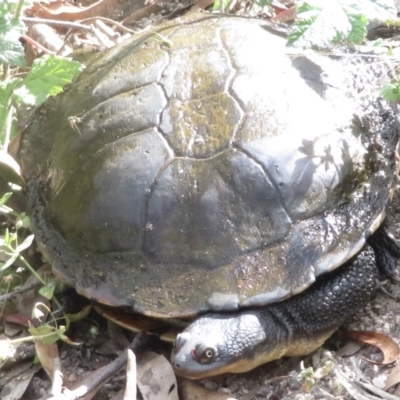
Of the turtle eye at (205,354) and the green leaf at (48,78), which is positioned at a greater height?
the green leaf at (48,78)

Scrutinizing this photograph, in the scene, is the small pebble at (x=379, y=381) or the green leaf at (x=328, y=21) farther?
the small pebble at (x=379, y=381)

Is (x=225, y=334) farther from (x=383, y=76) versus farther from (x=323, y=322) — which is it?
(x=383, y=76)

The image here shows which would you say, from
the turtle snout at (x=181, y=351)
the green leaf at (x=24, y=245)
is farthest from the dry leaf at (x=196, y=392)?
the green leaf at (x=24, y=245)

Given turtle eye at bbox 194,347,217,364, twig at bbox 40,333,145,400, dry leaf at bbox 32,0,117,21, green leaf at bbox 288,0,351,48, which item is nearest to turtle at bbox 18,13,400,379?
turtle eye at bbox 194,347,217,364

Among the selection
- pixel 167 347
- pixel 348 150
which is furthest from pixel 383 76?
pixel 167 347

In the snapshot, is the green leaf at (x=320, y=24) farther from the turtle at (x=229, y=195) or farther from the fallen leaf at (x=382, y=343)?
the fallen leaf at (x=382, y=343)

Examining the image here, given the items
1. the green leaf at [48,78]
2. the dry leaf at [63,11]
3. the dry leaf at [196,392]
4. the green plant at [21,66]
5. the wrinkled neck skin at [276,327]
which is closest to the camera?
the wrinkled neck skin at [276,327]

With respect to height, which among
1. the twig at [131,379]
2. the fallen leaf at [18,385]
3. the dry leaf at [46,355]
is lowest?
the fallen leaf at [18,385]

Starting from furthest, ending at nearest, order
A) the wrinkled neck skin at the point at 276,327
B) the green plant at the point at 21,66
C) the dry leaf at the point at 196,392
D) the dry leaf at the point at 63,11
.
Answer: the dry leaf at the point at 63,11 → the green plant at the point at 21,66 → the dry leaf at the point at 196,392 → the wrinkled neck skin at the point at 276,327
